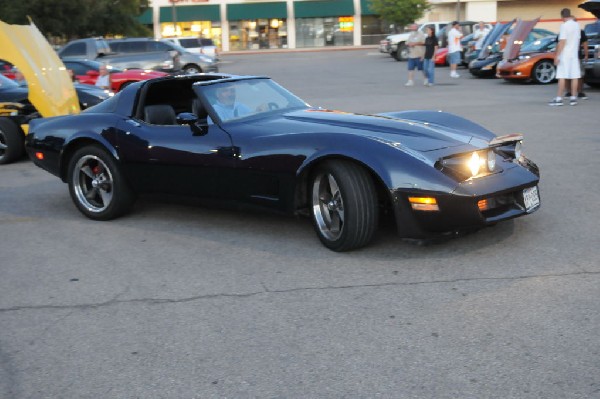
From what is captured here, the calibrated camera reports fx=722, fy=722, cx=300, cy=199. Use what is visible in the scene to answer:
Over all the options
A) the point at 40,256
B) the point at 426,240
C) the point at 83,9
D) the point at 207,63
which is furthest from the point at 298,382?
the point at 83,9

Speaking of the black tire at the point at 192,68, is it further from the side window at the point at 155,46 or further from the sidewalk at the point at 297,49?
the sidewalk at the point at 297,49

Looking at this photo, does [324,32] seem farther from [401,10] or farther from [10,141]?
[10,141]

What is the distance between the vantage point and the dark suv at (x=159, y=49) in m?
25.6

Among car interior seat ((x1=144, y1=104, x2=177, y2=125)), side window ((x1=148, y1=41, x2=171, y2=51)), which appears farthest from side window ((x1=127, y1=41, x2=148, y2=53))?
car interior seat ((x1=144, y1=104, x2=177, y2=125))

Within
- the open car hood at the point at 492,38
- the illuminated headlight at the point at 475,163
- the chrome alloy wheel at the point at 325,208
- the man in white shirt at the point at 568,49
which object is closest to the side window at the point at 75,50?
the open car hood at the point at 492,38

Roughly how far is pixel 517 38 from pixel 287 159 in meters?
16.4

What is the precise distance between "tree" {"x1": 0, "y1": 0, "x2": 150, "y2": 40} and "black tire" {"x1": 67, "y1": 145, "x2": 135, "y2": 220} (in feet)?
101

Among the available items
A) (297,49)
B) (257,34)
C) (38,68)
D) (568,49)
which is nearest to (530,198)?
(38,68)

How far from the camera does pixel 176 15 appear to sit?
194ft

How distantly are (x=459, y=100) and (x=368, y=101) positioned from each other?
201 cm

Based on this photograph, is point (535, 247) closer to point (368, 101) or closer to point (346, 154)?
point (346, 154)

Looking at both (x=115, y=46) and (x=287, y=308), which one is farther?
(x=115, y=46)

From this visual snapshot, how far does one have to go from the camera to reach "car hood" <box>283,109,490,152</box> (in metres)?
5.16

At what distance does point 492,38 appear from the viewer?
22406mm
